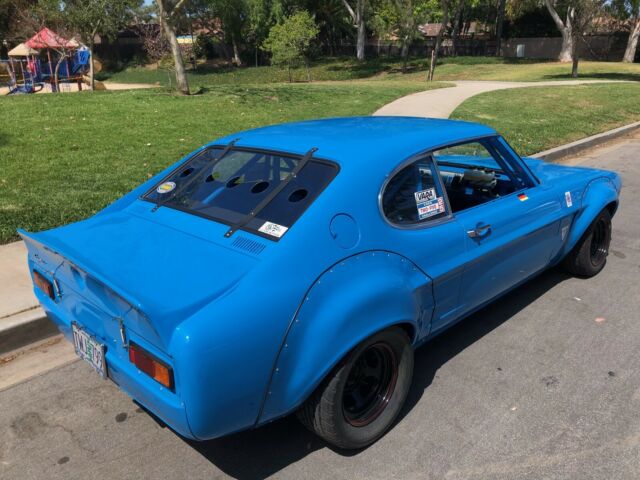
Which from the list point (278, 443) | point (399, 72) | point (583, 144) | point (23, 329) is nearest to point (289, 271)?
point (278, 443)

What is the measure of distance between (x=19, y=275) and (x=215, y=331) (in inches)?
121

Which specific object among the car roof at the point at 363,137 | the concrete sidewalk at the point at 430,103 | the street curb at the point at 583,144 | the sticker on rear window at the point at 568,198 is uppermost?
the car roof at the point at 363,137

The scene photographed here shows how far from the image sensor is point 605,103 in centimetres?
1512

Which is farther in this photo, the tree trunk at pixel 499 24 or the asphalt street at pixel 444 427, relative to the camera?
the tree trunk at pixel 499 24

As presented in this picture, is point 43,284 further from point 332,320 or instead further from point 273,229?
point 332,320

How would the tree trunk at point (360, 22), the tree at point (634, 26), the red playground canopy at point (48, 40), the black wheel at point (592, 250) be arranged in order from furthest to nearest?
the tree trunk at point (360, 22) → the tree at point (634, 26) → the red playground canopy at point (48, 40) → the black wheel at point (592, 250)

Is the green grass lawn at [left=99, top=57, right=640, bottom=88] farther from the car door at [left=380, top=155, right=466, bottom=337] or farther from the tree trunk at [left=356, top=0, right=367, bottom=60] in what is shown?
the car door at [left=380, top=155, right=466, bottom=337]

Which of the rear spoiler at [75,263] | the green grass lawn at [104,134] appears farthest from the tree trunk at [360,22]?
the rear spoiler at [75,263]

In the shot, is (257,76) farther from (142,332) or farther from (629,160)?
(142,332)

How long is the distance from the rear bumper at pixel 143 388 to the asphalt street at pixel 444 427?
46cm

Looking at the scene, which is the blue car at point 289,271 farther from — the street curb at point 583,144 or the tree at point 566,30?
the tree at point 566,30

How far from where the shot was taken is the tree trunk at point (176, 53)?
12766mm

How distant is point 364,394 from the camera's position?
2703mm

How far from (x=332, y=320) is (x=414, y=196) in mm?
934
